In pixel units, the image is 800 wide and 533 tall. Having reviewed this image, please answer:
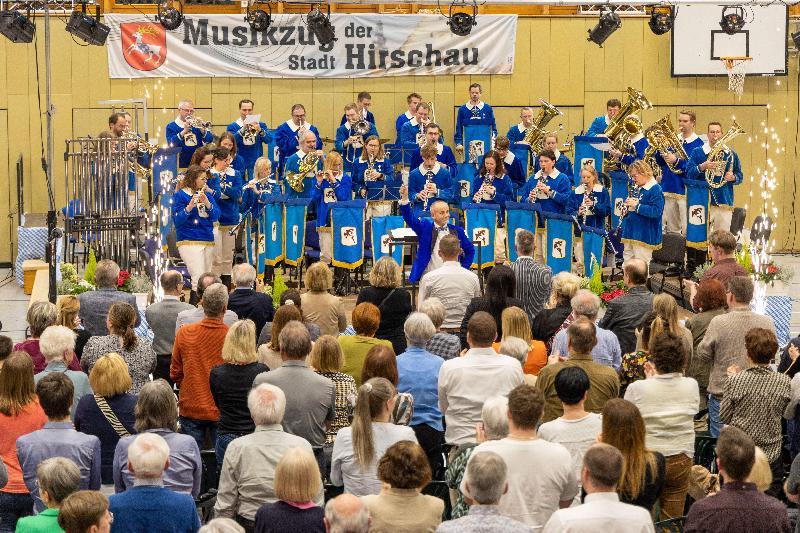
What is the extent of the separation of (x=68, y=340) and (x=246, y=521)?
1.85m

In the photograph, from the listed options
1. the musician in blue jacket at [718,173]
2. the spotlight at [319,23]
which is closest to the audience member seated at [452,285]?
the musician in blue jacket at [718,173]

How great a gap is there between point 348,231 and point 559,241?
2.45 metres

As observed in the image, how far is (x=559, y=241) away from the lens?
13.9 meters

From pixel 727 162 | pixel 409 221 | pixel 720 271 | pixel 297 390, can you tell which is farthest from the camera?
pixel 727 162

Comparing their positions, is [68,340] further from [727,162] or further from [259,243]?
[727,162]

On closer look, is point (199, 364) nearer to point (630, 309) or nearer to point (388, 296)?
point (388, 296)

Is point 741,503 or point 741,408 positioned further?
point 741,408

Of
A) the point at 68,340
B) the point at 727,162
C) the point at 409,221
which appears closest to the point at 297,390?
the point at 68,340

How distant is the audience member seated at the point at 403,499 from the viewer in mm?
5359

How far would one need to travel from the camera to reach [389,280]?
9242 mm

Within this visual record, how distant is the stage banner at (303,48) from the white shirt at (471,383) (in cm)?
1233

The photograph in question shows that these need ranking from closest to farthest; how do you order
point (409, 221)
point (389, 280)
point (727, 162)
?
1. point (389, 280)
2. point (409, 221)
3. point (727, 162)

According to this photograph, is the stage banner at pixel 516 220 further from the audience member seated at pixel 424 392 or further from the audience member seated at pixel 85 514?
the audience member seated at pixel 85 514

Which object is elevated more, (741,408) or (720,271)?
(720,271)
